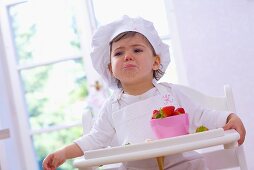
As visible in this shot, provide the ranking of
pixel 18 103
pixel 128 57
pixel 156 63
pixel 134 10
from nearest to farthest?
pixel 128 57 < pixel 156 63 < pixel 134 10 < pixel 18 103

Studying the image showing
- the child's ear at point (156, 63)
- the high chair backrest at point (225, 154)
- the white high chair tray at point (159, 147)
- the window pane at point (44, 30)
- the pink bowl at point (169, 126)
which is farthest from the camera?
the window pane at point (44, 30)

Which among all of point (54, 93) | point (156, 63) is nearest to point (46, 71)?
point (54, 93)

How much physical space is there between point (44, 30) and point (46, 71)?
0.21m

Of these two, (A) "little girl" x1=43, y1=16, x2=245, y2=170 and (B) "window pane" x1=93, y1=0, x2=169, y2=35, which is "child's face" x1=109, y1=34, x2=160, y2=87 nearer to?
(A) "little girl" x1=43, y1=16, x2=245, y2=170

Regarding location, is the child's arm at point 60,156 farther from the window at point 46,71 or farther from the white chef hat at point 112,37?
the window at point 46,71

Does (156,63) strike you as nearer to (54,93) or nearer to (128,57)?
(128,57)

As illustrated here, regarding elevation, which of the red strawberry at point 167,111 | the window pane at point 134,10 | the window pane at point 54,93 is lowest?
the red strawberry at point 167,111

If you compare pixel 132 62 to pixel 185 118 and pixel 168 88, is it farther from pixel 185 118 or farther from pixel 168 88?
pixel 185 118

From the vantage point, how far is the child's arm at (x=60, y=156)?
980mm

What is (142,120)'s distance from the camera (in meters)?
1.08

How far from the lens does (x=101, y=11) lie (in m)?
2.06

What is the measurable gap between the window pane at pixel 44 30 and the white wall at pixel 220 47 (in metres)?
0.58

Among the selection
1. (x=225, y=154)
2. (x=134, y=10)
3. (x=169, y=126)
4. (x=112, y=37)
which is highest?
(x=134, y=10)

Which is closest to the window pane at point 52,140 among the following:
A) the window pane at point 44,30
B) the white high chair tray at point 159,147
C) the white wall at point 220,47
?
the window pane at point 44,30
